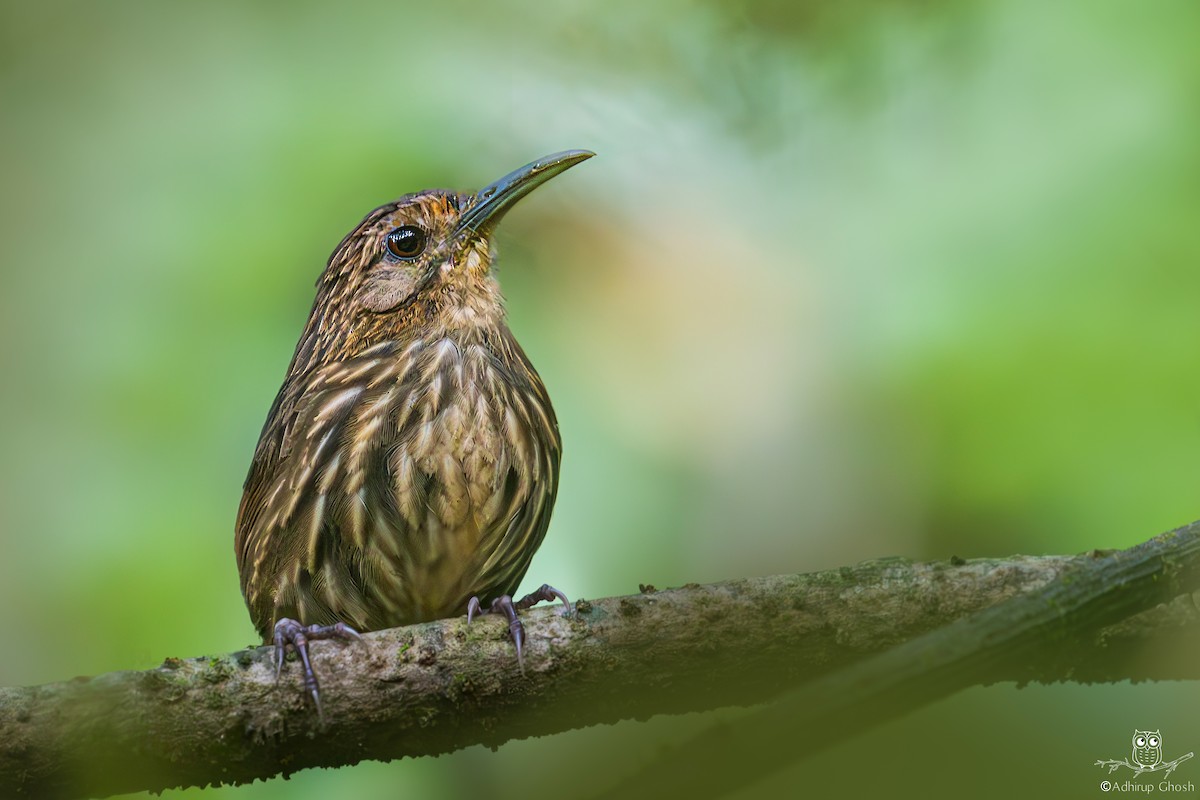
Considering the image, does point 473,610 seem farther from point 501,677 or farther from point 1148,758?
point 1148,758

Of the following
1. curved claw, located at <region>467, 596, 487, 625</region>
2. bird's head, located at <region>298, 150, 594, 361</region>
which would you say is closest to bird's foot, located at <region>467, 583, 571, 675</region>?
curved claw, located at <region>467, 596, 487, 625</region>

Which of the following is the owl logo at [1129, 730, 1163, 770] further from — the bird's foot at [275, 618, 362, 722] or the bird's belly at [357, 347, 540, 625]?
the bird's belly at [357, 347, 540, 625]

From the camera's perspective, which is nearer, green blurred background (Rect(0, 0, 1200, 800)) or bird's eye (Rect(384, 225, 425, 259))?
green blurred background (Rect(0, 0, 1200, 800))

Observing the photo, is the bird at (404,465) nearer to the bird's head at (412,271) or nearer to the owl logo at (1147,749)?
the bird's head at (412,271)

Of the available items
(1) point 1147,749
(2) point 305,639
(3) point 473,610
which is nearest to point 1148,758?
(1) point 1147,749

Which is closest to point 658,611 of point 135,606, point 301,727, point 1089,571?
point 301,727

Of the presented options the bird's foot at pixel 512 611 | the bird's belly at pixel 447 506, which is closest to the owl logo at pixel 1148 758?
the bird's foot at pixel 512 611
